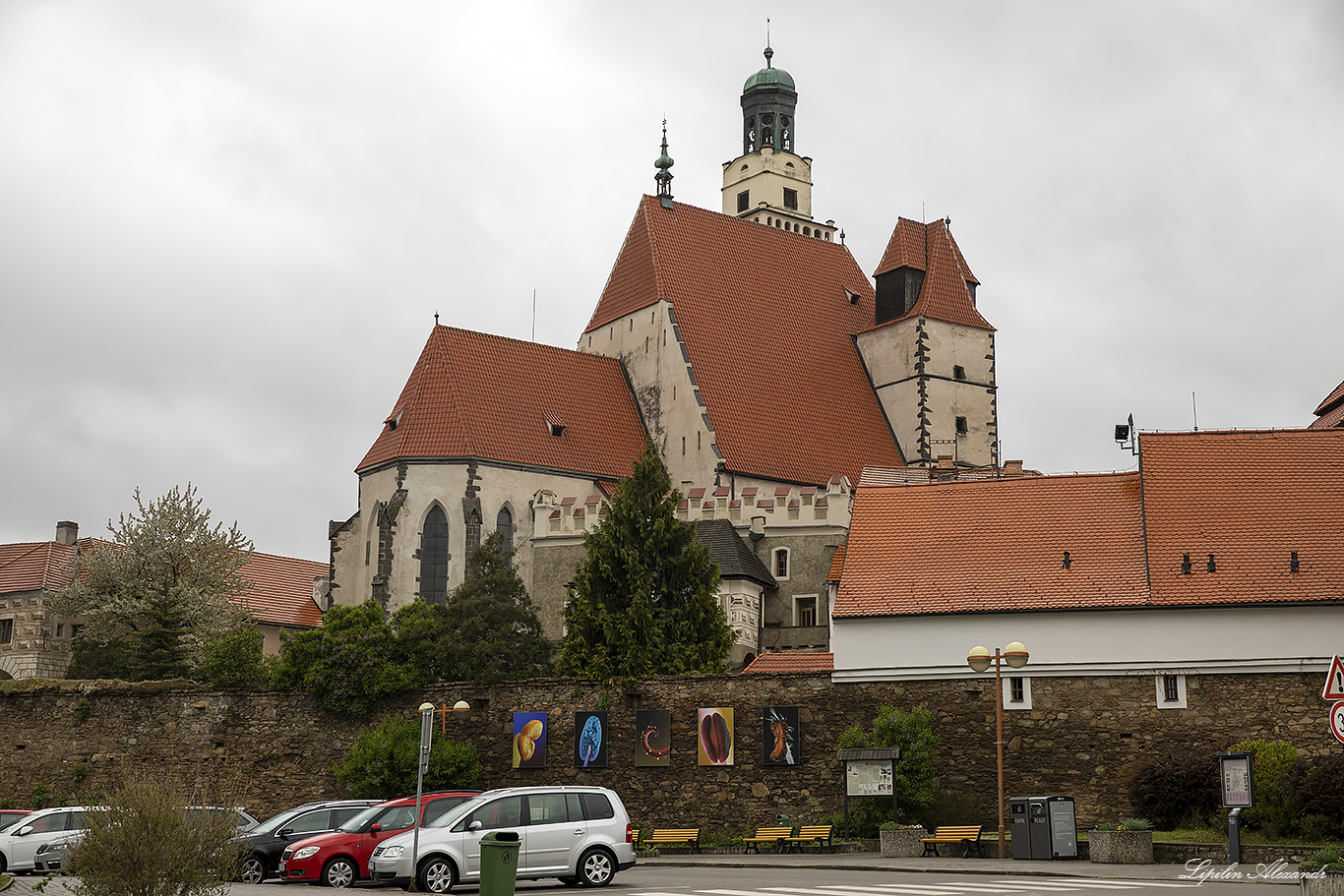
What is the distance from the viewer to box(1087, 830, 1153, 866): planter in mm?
23641

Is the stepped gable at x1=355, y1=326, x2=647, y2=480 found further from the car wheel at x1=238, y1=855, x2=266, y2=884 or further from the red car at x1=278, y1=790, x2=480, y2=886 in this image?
the red car at x1=278, y1=790, x2=480, y2=886

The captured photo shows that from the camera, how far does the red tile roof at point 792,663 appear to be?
33250 mm

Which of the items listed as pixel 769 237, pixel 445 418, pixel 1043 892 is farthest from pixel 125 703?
pixel 769 237

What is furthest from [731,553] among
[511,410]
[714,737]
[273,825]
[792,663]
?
[273,825]

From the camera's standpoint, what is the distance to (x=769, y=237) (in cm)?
6456

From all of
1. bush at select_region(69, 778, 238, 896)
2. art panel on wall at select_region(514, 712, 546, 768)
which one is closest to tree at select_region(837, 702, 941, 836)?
art panel on wall at select_region(514, 712, 546, 768)

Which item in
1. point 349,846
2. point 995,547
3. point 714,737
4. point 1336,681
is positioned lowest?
point 349,846

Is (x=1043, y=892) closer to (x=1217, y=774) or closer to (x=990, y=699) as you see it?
(x=1217, y=774)

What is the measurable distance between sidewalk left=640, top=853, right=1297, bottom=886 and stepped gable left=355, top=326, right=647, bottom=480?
81.8 feet

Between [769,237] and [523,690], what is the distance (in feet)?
110

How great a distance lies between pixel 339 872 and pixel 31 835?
24.7 feet

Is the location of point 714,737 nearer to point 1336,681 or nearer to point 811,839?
point 811,839

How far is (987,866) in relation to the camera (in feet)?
79.5

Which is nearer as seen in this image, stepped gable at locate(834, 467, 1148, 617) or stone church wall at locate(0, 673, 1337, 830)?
stone church wall at locate(0, 673, 1337, 830)
